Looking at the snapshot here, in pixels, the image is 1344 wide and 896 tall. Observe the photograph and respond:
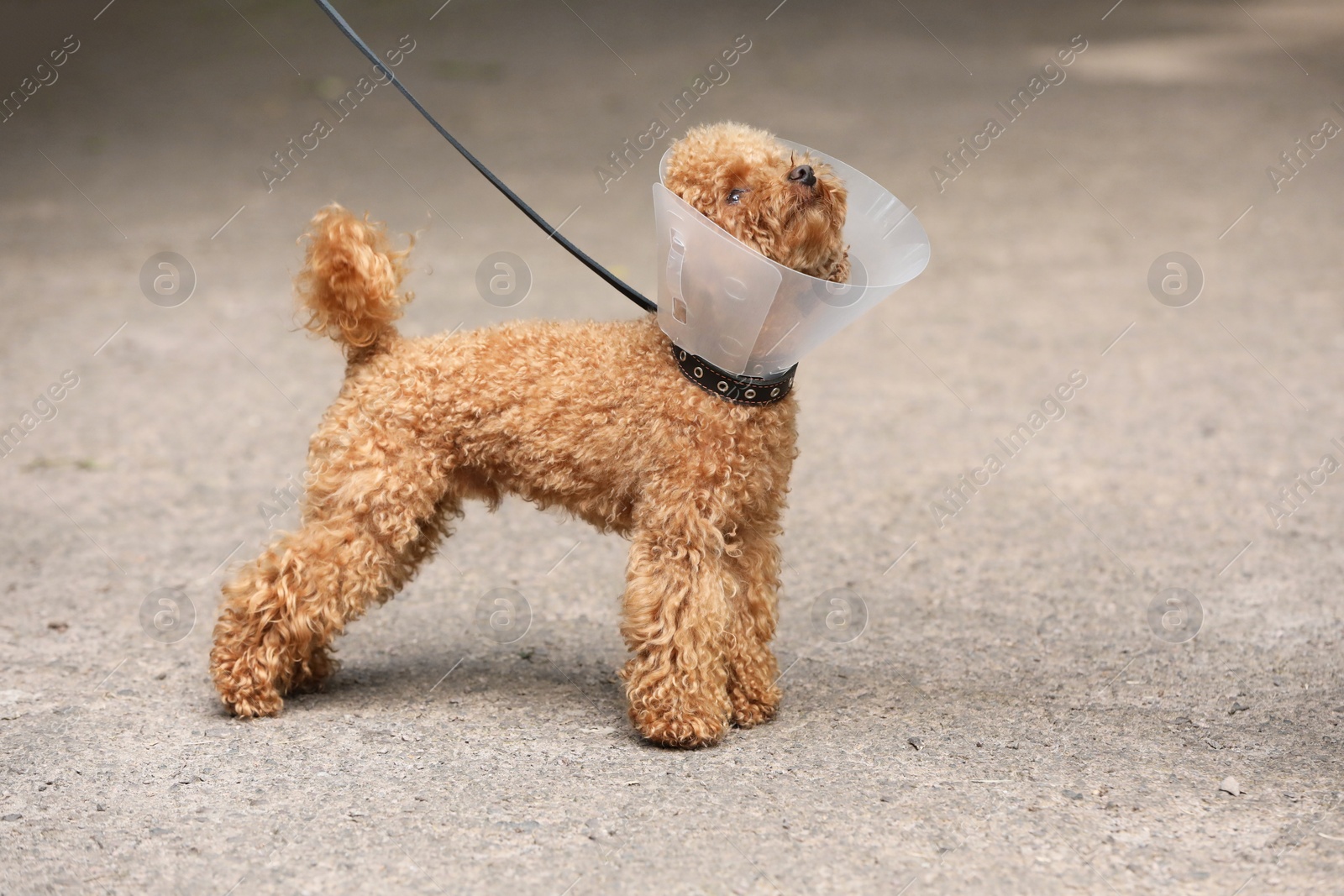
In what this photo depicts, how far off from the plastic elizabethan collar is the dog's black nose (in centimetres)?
23

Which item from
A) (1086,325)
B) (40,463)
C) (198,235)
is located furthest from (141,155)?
(1086,325)

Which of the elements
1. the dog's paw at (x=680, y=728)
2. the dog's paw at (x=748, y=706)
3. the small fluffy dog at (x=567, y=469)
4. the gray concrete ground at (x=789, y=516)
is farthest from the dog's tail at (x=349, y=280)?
the dog's paw at (x=748, y=706)

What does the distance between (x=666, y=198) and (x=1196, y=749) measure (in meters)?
2.35

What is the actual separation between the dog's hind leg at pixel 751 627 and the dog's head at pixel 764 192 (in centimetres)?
95

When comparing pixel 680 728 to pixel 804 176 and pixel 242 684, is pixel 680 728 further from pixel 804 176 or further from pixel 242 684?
pixel 804 176

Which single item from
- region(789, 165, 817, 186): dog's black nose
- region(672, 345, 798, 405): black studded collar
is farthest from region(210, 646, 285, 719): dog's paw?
region(789, 165, 817, 186): dog's black nose

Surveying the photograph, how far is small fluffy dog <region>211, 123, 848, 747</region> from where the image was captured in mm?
3875

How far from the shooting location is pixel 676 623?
12.8 feet

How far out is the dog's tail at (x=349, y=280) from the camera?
4.04 metres

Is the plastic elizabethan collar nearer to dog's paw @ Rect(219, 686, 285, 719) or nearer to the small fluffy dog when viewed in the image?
the small fluffy dog

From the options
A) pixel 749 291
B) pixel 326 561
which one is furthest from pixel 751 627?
pixel 326 561

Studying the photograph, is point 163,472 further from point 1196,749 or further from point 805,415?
point 1196,749

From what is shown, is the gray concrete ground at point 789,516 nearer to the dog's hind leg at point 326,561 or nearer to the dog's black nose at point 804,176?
the dog's hind leg at point 326,561

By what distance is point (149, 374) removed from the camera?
26.9 feet
